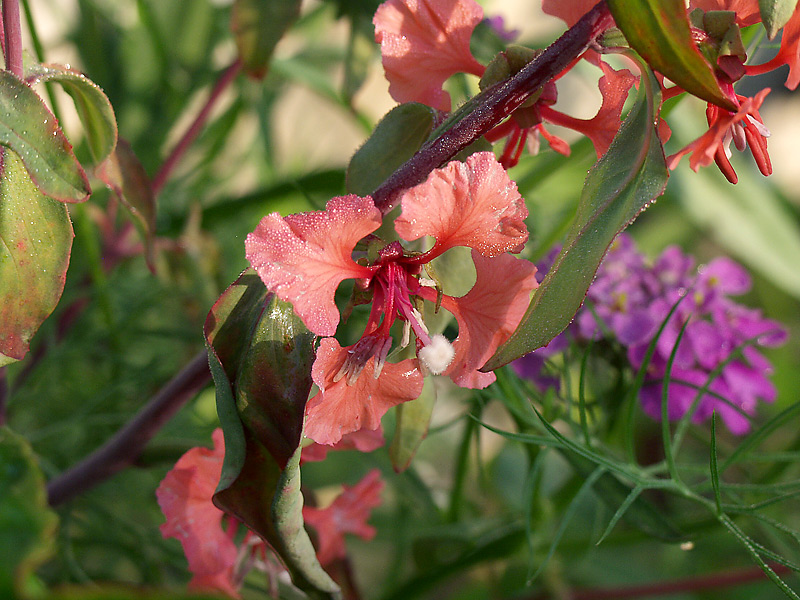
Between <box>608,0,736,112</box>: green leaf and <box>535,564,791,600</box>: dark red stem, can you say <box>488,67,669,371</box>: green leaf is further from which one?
<box>535,564,791,600</box>: dark red stem

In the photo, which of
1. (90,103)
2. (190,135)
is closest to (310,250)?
(90,103)

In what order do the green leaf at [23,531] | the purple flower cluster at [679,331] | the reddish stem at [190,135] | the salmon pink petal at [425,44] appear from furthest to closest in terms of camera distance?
1. the reddish stem at [190,135]
2. the purple flower cluster at [679,331]
3. the salmon pink petal at [425,44]
4. the green leaf at [23,531]

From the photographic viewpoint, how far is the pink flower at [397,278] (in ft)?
0.77

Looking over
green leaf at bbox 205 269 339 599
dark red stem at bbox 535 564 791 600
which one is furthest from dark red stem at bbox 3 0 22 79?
dark red stem at bbox 535 564 791 600

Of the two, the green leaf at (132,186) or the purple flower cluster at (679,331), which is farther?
the purple flower cluster at (679,331)

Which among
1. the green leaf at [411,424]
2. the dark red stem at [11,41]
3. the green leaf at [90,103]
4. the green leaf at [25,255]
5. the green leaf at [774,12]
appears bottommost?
the green leaf at [411,424]

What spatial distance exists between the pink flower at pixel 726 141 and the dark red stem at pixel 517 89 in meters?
0.05

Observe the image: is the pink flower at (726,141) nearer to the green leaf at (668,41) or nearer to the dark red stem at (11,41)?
the green leaf at (668,41)

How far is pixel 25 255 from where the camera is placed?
0.28 metres

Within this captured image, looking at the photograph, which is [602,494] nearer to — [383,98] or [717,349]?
[717,349]

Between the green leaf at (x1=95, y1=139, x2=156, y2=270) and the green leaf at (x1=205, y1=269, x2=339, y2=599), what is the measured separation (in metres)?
0.11

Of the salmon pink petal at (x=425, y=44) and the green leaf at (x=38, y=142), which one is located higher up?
the green leaf at (x=38, y=142)

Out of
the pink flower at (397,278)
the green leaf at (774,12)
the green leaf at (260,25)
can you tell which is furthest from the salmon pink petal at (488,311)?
the green leaf at (260,25)

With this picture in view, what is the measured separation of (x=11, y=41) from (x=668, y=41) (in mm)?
248
